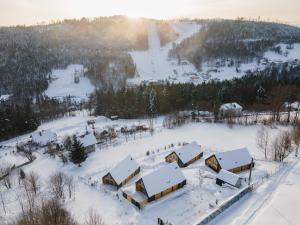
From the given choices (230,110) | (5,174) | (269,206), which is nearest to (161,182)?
(269,206)

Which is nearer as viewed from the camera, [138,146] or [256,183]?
[256,183]

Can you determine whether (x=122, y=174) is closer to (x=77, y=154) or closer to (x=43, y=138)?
(x=77, y=154)

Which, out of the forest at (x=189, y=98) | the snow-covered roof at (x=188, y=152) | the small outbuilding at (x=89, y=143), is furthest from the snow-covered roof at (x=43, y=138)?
the snow-covered roof at (x=188, y=152)

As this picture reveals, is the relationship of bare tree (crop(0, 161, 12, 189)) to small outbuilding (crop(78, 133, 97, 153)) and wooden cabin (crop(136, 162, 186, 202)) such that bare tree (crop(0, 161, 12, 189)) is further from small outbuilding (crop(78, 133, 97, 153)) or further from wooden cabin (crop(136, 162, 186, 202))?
wooden cabin (crop(136, 162, 186, 202))

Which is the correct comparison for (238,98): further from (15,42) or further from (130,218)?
(15,42)

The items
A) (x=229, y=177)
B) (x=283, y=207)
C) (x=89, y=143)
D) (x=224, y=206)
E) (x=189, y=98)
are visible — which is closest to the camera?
(x=283, y=207)

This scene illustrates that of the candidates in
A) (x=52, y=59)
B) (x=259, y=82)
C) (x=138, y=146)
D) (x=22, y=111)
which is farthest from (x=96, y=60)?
(x=138, y=146)

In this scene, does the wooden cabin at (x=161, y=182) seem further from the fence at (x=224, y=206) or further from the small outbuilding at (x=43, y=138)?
the small outbuilding at (x=43, y=138)

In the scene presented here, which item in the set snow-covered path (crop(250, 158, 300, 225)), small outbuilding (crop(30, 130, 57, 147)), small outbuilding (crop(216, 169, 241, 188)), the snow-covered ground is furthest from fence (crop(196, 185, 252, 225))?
the snow-covered ground
